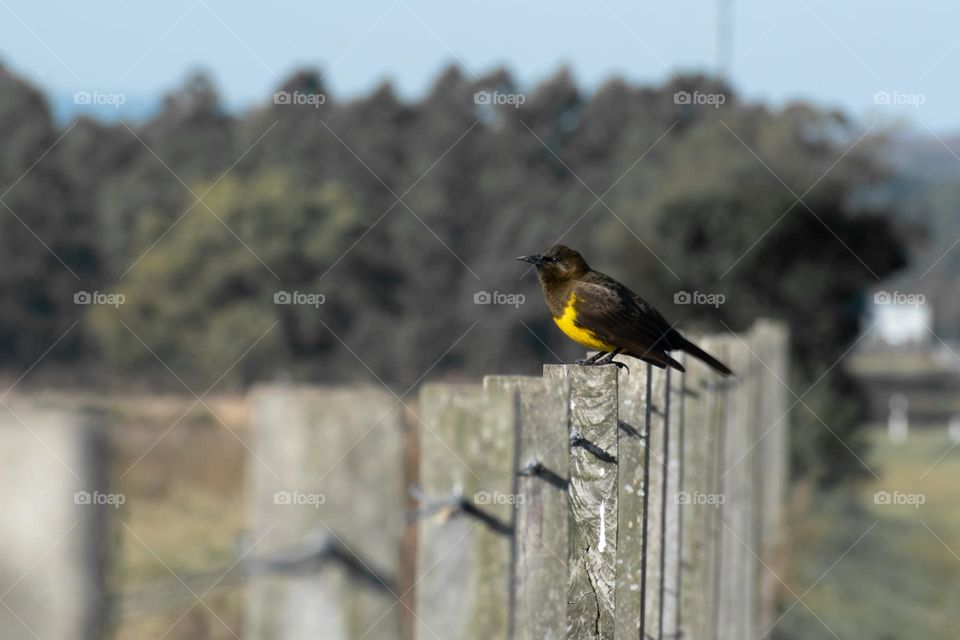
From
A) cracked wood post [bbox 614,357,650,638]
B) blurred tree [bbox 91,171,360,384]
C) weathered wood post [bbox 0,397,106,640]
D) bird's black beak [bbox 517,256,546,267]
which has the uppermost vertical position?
blurred tree [bbox 91,171,360,384]

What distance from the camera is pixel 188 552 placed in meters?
14.8

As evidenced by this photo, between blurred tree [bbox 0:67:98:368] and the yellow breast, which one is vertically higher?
blurred tree [bbox 0:67:98:368]

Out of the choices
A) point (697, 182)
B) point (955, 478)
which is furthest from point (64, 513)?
point (955, 478)

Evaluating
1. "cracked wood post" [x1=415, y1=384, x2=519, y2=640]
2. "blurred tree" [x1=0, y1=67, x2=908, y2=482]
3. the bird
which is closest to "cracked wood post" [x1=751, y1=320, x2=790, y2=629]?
the bird

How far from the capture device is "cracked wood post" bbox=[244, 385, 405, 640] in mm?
2484

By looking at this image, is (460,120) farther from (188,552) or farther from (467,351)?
(188,552)

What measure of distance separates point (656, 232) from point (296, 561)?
23514mm

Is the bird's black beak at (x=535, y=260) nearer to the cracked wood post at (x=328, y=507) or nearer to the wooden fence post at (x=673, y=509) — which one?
the wooden fence post at (x=673, y=509)

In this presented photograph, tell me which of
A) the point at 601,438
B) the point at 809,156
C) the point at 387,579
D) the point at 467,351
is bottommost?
the point at 387,579

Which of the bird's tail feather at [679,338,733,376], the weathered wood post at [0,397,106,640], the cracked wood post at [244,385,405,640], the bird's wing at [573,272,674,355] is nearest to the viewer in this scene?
the weathered wood post at [0,397,106,640]

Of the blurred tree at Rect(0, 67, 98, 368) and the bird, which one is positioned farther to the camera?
the blurred tree at Rect(0, 67, 98, 368)

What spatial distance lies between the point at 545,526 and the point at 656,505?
149cm

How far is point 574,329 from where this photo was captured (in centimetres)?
545

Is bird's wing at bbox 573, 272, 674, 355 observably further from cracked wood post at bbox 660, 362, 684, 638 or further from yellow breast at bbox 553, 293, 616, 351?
cracked wood post at bbox 660, 362, 684, 638
